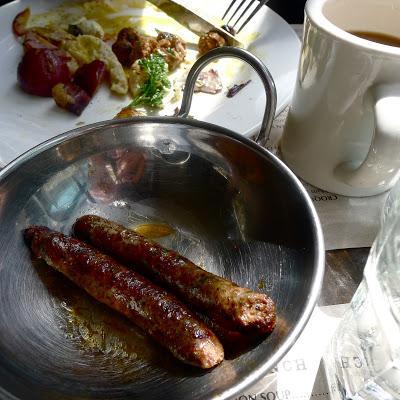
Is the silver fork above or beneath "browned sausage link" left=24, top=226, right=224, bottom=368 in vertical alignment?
above

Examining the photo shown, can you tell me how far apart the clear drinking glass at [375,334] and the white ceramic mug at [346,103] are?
0.14m

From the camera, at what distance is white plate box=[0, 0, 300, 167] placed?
1.12m

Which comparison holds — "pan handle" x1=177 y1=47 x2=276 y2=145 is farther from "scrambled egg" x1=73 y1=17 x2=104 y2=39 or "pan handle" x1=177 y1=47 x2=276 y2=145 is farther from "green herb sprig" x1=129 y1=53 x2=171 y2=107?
"scrambled egg" x1=73 y1=17 x2=104 y2=39

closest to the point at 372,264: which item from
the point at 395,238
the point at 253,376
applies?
the point at 395,238

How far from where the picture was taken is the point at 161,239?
2.95 ft

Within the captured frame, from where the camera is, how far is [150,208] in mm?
936

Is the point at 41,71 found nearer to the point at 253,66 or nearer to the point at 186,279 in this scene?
the point at 253,66

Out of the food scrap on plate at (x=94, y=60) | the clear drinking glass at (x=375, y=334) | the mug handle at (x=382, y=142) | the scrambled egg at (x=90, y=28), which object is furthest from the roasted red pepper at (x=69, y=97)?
the clear drinking glass at (x=375, y=334)

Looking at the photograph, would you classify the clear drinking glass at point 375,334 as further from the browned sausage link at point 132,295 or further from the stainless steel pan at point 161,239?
the browned sausage link at point 132,295

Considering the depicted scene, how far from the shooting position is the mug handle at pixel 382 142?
2.54ft

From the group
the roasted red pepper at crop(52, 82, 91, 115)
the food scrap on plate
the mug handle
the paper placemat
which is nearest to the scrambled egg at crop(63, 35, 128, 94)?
the food scrap on plate

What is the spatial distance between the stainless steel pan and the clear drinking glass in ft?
0.31

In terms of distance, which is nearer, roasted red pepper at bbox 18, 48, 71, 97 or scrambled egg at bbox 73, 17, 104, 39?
roasted red pepper at bbox 18, 48, 71, 97

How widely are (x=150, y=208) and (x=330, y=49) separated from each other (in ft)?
1.41
